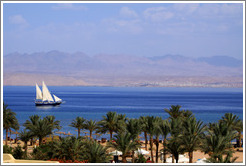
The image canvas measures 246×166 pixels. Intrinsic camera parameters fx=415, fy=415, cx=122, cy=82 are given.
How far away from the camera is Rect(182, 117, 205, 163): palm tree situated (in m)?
32.8

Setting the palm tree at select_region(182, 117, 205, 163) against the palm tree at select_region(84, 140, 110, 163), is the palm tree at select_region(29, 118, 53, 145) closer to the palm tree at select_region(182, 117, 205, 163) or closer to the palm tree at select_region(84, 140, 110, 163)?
the palm tree at select_region(84, 140, 110, 163)

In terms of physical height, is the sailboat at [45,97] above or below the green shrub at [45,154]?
above

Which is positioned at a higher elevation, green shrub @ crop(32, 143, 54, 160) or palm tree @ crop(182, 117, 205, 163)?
palm tree @ crop(182, 117, 205, 163)

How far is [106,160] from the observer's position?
30312 mm

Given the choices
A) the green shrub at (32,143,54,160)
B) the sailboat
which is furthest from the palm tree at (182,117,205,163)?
the sailboat

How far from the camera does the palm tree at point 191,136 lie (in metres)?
32.8

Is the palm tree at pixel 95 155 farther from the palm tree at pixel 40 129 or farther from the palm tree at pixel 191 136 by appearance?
the palm tree at pixel 40 129

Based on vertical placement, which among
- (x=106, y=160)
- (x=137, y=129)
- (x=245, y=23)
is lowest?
Answer: (x=106, y=160)

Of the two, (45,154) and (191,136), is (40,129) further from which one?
(191,136)

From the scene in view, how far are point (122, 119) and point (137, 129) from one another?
1048 centimetres

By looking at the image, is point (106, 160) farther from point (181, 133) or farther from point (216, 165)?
point (216, 165)

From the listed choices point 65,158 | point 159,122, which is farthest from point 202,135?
point 65,158

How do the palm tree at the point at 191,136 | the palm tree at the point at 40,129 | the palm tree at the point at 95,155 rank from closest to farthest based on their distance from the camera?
the palm tree at the point at 95,155
the palm tree at the point at 191,136
the palm tree at the point at 40,129

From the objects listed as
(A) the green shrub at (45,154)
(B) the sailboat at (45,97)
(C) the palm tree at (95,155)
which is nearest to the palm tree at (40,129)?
(A) the green shrub at (45,154)
